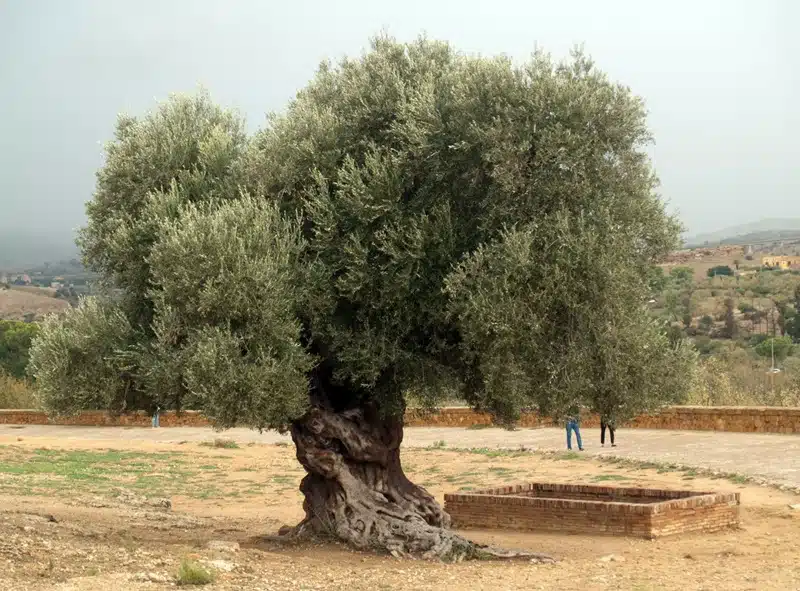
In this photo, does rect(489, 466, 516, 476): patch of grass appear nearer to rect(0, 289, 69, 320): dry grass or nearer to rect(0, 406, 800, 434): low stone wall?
rect(0, 406, 800, 434): low stone wall

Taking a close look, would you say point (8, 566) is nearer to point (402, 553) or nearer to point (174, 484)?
point (402, 553)

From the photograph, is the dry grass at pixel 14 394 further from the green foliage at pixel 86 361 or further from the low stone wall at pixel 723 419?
the green foliage at pixel 86 361

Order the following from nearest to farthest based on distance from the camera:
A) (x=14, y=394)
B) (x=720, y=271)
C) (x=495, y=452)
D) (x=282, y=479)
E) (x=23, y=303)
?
(x=282, y=479) < (x=495, y=452) < (x=14, y=394) < (x=720, y=271) < (x=23, y=303)

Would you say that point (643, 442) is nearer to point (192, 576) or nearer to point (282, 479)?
point (282, 479)

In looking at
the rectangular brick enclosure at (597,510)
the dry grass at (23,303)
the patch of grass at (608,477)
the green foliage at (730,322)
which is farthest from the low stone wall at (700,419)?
the dry grass at (23,303)

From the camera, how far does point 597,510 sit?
17.0 metres

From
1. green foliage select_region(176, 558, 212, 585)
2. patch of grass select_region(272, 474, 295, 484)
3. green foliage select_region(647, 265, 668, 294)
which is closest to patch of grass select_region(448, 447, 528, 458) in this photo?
patch of grass select_region(272, 474, 295, 484)

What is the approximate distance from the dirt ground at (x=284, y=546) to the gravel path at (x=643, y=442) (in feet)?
4.93

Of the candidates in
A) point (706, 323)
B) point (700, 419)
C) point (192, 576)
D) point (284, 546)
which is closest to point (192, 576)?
point (192, 576)

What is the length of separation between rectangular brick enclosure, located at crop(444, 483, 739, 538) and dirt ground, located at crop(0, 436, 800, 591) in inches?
9.3

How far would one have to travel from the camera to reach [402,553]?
15109 millimetres

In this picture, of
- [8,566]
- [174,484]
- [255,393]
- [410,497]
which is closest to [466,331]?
[255,393]

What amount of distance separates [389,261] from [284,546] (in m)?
4.82

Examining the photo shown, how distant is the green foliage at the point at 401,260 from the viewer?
13.5 metres
